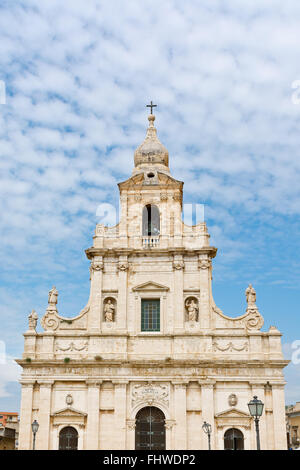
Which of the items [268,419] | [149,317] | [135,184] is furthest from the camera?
[135,184]

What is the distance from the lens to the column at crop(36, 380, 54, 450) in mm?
29203

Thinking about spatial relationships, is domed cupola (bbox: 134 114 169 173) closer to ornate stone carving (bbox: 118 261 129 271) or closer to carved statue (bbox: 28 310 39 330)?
ornate stone carving (bbox: 118 261 129 271)

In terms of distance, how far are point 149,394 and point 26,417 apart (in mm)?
6553

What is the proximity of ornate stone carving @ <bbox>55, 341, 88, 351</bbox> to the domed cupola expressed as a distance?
11.4 m

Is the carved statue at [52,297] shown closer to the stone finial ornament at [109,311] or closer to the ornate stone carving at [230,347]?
the stone finial ornament at [109,311]

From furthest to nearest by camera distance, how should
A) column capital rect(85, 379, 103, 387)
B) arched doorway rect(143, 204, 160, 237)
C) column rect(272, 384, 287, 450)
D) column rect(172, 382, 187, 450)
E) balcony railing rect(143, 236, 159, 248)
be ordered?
arched doorway rect(143, 204, 160, 237) → balcony railing rect(143, 236, 159, 248) → column capital rect(85, 379, 103, 387) → column rect(172, 382, 187, 450) → column rect(272, 384, 287, 450)

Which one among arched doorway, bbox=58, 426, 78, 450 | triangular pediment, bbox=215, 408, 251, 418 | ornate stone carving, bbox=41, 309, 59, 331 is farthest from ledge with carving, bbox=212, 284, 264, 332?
arched doorway, bbox=58, 426, 78, 450

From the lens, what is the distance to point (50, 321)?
31750 millimetres

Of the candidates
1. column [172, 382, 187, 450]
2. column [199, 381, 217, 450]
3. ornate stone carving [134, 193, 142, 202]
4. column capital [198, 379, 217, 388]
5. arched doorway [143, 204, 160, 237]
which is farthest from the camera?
arched doorway [143, 204, 160, 237]

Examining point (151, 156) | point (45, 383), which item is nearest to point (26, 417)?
point (45, 383)
